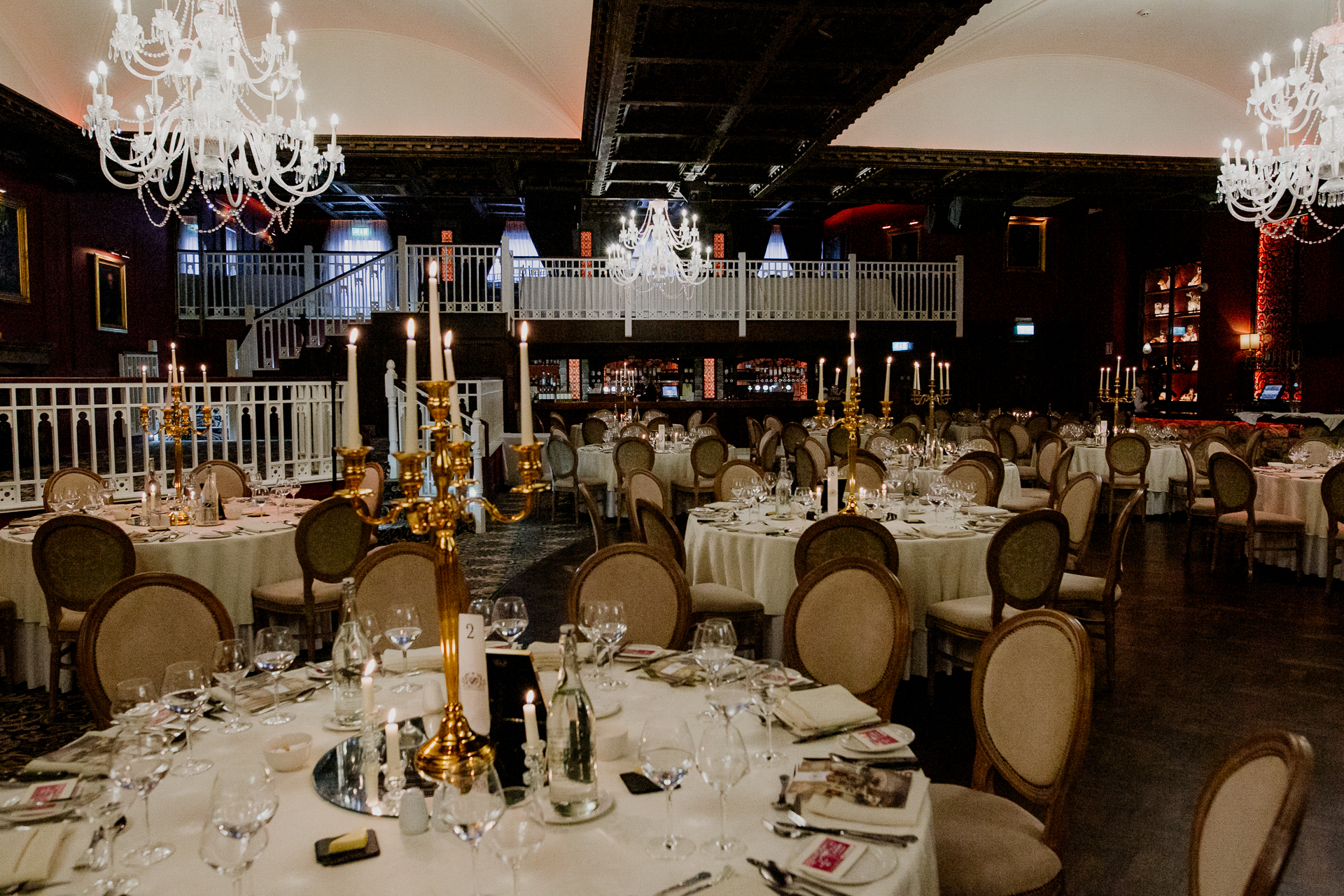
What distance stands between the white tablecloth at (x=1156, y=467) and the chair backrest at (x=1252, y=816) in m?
8.92

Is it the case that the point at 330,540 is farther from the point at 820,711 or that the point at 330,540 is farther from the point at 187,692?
the point at 820,711

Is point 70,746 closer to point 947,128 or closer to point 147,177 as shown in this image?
point 147,177

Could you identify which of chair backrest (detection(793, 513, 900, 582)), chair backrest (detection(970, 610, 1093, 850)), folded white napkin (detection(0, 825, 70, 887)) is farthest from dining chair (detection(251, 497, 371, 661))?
chair backrest (detection(970, 610, 1093, 850))

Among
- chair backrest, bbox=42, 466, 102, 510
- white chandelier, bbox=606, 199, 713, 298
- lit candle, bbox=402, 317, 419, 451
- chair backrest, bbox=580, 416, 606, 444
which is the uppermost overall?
Answer: white chandelier, bbox=606, 199, 713, 298

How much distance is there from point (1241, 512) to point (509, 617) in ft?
23.5

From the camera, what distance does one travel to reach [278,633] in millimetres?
2215

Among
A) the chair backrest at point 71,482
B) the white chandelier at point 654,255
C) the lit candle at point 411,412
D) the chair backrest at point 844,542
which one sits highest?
the white chandelier at point 654,255

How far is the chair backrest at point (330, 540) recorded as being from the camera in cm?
455

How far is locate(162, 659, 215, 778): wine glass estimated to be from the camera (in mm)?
1902

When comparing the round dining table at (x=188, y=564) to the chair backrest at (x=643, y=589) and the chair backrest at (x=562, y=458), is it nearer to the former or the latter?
the chair backrest at (x=643, y=589)

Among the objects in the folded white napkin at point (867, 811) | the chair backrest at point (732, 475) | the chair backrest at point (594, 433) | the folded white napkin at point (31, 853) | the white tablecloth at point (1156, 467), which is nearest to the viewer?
the folded white napkin at point (31, 853)

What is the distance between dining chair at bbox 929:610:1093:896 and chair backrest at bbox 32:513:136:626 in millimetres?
3798

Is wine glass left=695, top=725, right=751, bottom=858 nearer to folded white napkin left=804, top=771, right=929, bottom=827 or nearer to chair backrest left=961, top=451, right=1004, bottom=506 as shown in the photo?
folded white napkin left=804, top=771, right=929, bottom=827

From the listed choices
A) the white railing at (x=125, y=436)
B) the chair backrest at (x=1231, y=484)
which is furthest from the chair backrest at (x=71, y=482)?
the chair backrest at (x=1231, y=484)
